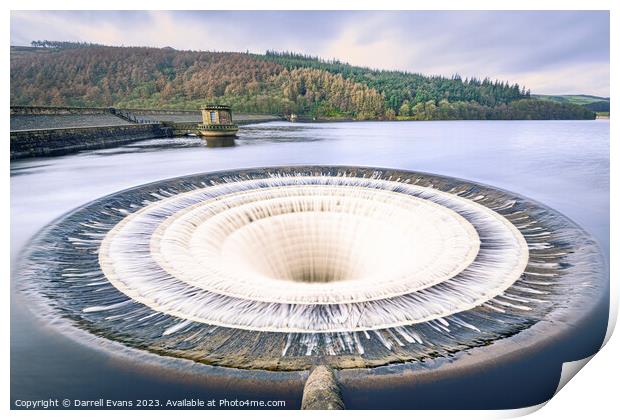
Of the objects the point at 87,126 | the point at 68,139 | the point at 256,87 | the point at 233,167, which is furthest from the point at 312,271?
the point at 256,87

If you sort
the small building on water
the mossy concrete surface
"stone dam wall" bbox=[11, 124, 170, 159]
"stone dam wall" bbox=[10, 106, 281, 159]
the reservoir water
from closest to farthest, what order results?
the mossy concrete surface → the reservoir water → "stone dam wall" bbox=[11, 124, 170, 159] → "stone dam wall" bbox=[10, 106, 281, 159] → the small building on water

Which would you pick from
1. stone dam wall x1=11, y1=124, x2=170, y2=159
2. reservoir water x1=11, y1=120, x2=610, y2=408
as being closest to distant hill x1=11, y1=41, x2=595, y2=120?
stone dam wall x1=11, y1=124, x2=170, y2=159

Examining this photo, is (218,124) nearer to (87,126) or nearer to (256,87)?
(256,87)

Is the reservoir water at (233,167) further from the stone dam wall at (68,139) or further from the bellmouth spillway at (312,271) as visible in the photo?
the stone dam wall at (68,139)

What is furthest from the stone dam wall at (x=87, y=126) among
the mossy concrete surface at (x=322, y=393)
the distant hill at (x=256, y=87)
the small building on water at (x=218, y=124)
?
the mossy concrete surface at (x=322, y=393)

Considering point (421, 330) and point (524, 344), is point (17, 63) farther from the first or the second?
point (524, 344)

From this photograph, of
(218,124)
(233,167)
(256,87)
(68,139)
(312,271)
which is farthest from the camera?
(218,124)

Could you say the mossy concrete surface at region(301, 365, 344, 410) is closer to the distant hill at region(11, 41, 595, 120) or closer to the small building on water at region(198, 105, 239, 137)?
the distant hill at region(11, 41, 595, 120)
